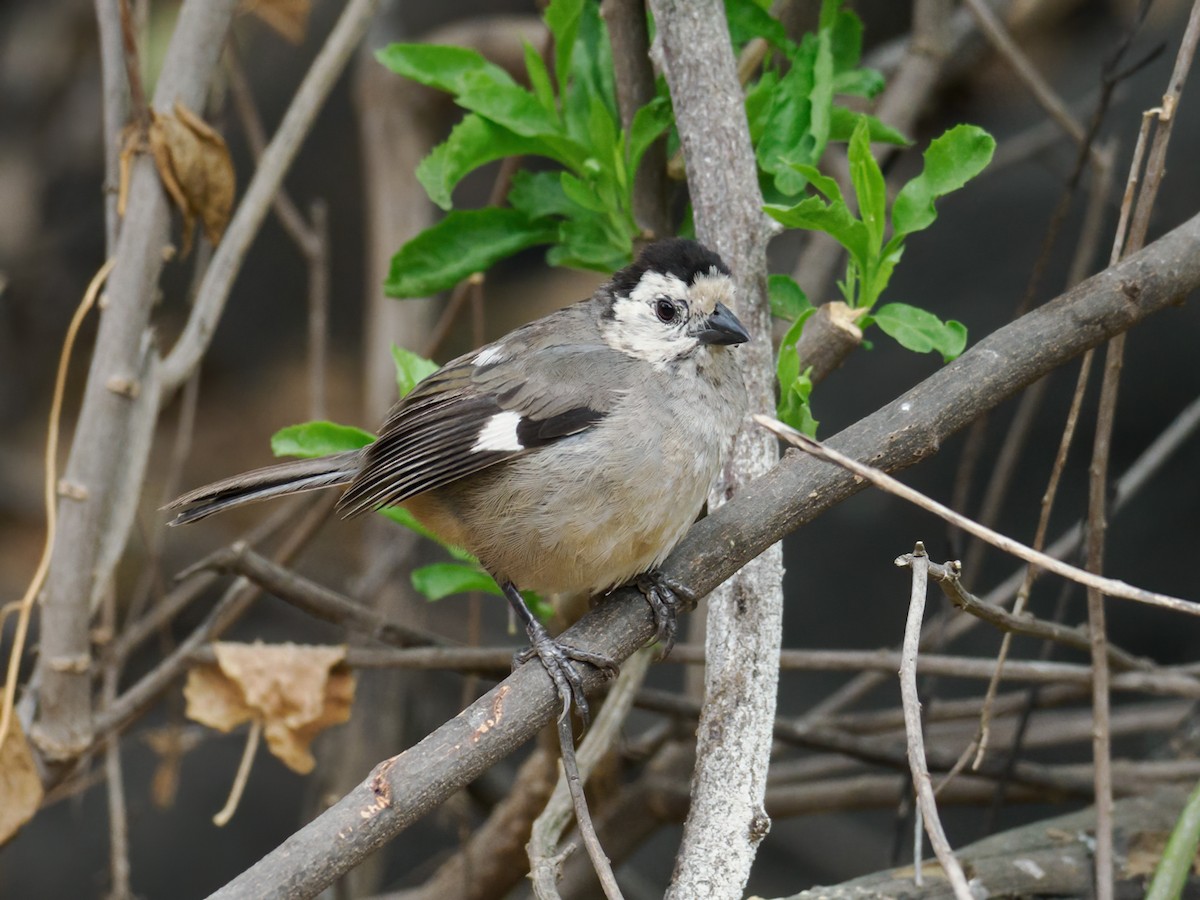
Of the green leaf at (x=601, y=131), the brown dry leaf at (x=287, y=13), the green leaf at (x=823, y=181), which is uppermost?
the brown dry leaf at (x=287, y=13)

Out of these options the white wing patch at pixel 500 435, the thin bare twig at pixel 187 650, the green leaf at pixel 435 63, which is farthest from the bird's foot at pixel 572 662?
the green leaf at pixel 435 63

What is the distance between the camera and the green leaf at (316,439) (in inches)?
111

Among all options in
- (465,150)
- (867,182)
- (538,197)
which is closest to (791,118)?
(867,182)

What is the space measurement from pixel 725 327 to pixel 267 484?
115 cm

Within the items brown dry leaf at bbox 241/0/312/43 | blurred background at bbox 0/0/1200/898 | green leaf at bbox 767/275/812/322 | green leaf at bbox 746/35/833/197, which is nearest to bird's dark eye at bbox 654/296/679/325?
green leaf at bbox 767/275/812/322

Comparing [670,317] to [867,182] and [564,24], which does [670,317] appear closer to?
[867,182]

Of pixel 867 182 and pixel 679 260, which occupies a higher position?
pixel 867 182

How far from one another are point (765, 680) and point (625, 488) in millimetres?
483

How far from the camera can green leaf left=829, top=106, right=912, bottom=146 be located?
268cm

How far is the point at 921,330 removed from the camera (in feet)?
7.92

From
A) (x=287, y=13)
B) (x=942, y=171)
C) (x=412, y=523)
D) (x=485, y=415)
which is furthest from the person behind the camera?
(x=287, y=13)

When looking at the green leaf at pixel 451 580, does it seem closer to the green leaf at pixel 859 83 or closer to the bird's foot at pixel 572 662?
the bird's foot at pixel 572 662

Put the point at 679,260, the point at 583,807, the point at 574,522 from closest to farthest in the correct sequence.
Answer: the point at 583,807
the point at 574,522
the point at 679,260

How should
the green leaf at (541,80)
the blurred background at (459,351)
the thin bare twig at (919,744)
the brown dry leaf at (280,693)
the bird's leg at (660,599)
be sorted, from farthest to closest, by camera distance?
the blurred background at (459,351)
the brown dry leaf at (280,693)
the green leaf at (541,80)
the bird's leg at (660,599)
the thin bare twig at (919,744)
